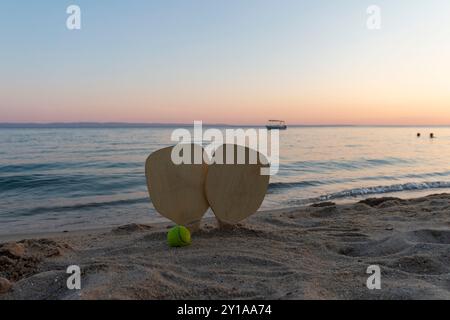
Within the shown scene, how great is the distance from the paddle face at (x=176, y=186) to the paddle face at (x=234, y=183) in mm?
128

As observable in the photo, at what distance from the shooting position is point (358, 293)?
288cm

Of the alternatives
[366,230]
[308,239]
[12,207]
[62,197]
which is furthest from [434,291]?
[62,197]

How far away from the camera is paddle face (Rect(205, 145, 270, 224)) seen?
4.65 m

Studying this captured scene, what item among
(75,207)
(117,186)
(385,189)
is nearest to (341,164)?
(385,189)

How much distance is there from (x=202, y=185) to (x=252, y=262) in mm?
1274

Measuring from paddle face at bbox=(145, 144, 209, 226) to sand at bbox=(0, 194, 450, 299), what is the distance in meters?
0.36

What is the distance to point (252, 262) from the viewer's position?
3.74 m

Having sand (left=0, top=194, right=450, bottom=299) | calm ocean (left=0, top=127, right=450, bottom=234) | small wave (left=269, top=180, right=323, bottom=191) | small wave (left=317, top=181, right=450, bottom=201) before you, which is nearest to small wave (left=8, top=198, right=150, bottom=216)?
calm ocean (left=0, top=127, right=450, bottom=234)

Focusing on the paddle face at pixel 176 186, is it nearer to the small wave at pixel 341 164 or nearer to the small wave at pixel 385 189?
the small wave at pixel 385 189

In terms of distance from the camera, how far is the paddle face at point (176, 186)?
15.0ft

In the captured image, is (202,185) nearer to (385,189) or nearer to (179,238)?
(179,238)

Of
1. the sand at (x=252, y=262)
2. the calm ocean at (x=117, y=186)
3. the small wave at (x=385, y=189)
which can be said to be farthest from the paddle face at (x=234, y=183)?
the small wave at (x=385, y=189)

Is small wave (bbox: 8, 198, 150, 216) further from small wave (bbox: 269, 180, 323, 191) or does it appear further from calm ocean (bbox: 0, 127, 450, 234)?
small wave (bbox: 269, 180, 323, 191)
